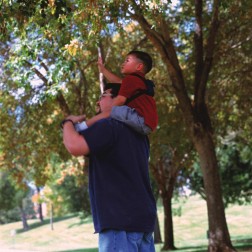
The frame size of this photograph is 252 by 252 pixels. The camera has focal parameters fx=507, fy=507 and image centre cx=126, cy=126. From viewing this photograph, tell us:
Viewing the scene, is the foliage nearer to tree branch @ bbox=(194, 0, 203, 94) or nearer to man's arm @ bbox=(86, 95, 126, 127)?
tree branch @ bbox=(194, 0, 203, 94)

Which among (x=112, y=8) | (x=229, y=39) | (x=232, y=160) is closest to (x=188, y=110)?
(x=229, y=39)

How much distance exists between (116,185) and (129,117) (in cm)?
37

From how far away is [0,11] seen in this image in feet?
21.3

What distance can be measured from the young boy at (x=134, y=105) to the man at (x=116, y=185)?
0.05m

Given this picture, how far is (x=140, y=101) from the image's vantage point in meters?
2.85

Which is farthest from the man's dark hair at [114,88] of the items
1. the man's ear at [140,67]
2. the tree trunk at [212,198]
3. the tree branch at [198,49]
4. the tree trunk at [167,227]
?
the tree trunk at [167,227]

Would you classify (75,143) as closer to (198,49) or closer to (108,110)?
(108,110)

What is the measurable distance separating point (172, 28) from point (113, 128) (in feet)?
46.8

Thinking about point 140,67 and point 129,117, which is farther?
point 140,67

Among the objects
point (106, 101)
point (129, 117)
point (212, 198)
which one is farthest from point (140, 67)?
point (212, 198)

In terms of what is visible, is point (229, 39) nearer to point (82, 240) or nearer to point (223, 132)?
point (223, 132)

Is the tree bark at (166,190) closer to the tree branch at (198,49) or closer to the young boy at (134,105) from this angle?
the tree branch at (198,49)

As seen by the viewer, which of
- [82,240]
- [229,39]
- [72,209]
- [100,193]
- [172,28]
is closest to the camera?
[100,193]

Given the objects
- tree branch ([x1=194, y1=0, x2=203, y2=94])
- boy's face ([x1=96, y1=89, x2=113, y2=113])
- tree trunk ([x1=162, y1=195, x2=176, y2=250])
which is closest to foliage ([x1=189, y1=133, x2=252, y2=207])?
tree trunk ([x1=162, y1=195, x2=176, y2=250])
